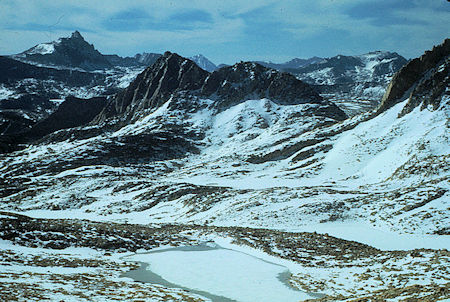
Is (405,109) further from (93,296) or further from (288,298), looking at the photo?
(93,296)

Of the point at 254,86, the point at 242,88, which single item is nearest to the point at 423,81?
the point at 254,86

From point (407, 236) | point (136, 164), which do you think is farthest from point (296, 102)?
point (407, 236)

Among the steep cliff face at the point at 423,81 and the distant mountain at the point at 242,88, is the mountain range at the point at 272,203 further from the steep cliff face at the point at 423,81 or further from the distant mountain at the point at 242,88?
the distant mountain at the point at 242,88

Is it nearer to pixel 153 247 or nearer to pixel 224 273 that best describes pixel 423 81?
pixel 153 247

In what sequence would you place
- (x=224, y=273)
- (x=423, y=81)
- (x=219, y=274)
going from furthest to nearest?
(x=423, y=81) < (x=224, y=273) < (x=219, y=274)

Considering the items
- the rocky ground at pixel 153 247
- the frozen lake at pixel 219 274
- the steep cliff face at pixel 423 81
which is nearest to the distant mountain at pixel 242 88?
the steep cliff face at pixel 423 81
